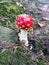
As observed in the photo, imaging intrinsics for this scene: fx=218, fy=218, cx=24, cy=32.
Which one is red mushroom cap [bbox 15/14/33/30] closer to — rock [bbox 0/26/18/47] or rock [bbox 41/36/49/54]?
rock [bbox 0/26/18/47]

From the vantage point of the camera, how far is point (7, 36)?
11.5ft

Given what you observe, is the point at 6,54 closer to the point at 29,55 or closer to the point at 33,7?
the point at 29,55

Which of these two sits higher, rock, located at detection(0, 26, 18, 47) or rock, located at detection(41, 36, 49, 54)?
rock, located at detection(0, 26, 18, 47)

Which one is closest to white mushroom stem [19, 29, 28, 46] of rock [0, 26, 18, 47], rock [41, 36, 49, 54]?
rock [0, 26, 18, 47]

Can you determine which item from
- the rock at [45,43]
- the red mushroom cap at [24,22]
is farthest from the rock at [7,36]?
the rock at [45,43]

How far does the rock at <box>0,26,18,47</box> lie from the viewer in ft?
11.1

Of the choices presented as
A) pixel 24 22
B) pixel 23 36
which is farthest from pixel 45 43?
pixel 24 22

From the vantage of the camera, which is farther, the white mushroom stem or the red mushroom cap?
the white mushroom stem

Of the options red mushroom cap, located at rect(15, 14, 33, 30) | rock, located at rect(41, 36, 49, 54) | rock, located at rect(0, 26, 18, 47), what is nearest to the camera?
red mushroom cap, located at rect(15, 14, 33, 30)

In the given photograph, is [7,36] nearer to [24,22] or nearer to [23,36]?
[23,36]

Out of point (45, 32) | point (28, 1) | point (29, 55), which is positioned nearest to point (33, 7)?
point (28, 1)

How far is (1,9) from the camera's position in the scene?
4164 millimetres

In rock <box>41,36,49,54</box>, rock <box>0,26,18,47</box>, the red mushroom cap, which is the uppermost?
the red mushroom cap

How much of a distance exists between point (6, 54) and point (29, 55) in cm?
37
